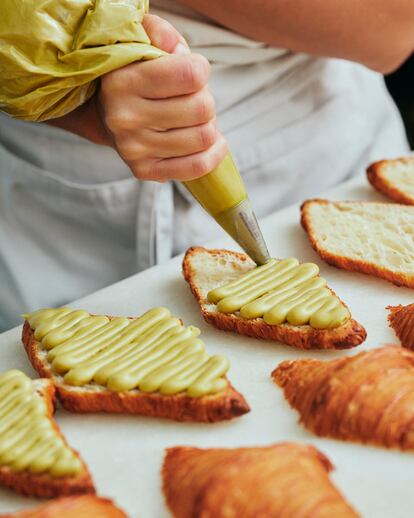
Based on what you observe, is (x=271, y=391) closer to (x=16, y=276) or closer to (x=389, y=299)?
(x=389, y=299)

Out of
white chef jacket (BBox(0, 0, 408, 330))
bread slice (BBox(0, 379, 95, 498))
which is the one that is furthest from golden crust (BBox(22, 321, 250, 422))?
white chef jacket (BBox(0, 0, 408, 330))

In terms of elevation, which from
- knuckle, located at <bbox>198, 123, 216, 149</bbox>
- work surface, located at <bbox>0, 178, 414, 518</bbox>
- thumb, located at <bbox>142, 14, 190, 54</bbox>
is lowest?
work surface, located at <bbox>0, 178, 414, 518</bbox>

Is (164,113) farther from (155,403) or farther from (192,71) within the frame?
(155,403)

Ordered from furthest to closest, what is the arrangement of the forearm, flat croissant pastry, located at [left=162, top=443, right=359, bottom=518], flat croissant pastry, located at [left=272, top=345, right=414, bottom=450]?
the forearm → flat croissant pastry, located at [left=272, top=345, right=414, bottom=450] → flat croissant pastry, located at [left=162, top=443, right=359, bottom=518]

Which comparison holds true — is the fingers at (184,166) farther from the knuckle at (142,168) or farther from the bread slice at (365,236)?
the bread slice at (365,236)

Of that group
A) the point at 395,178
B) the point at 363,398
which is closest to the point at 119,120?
the point at 363,398

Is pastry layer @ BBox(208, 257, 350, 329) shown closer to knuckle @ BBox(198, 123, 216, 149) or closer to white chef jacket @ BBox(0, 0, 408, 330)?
knuckle @ BBox(198, 123, 216, 149)

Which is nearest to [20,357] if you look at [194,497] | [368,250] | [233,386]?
[233,386]
